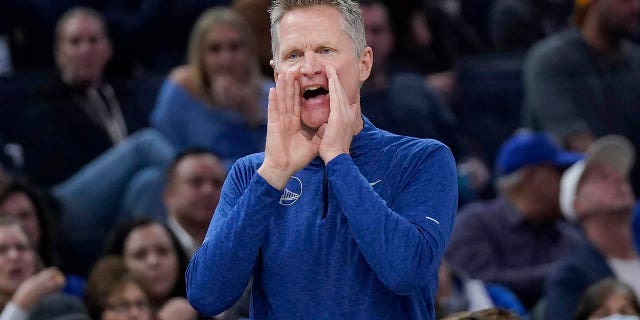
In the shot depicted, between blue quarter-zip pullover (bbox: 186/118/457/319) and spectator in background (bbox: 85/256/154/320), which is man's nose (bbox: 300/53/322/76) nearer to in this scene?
blue quarter-zip pullover (bbox: 186/118/457/319)

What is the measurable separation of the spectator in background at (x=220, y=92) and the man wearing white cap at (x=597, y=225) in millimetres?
1639

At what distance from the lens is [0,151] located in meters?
7.11

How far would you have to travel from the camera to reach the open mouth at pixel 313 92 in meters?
3.11

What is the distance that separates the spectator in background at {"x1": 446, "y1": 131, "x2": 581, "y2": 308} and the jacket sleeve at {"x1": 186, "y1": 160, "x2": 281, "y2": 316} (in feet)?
13.2

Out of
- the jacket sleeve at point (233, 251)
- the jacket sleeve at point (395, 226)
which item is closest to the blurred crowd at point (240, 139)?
the jacket sleeve at point (233, 251)

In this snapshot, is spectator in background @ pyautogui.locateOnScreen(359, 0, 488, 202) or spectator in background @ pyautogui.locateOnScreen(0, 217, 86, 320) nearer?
spectator in background @ pyautogui.locateOnScreen(0, 217, 86, 320)

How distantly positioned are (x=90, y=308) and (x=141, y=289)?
0.23m

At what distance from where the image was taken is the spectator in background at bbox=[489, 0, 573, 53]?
357 inches

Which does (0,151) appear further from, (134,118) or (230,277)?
(230,277)

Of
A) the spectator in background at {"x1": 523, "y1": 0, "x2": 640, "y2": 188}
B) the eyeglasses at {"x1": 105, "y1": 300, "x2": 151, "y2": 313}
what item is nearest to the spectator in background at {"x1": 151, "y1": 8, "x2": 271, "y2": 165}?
the eyeglasses at {"x1": 105, "y1": 300, "x2": 151, "y2": 313}

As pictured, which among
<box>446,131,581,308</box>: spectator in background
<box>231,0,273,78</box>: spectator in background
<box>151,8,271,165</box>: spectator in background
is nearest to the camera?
<box>446,131,581,308</box>: spectator in background

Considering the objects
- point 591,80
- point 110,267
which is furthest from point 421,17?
point 110,267

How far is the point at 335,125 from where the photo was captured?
9.97ft

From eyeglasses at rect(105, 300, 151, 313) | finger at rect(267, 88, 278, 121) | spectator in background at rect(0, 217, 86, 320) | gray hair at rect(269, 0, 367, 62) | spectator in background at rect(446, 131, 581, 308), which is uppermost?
gray hair at rect(269, 0, 367, 62)
